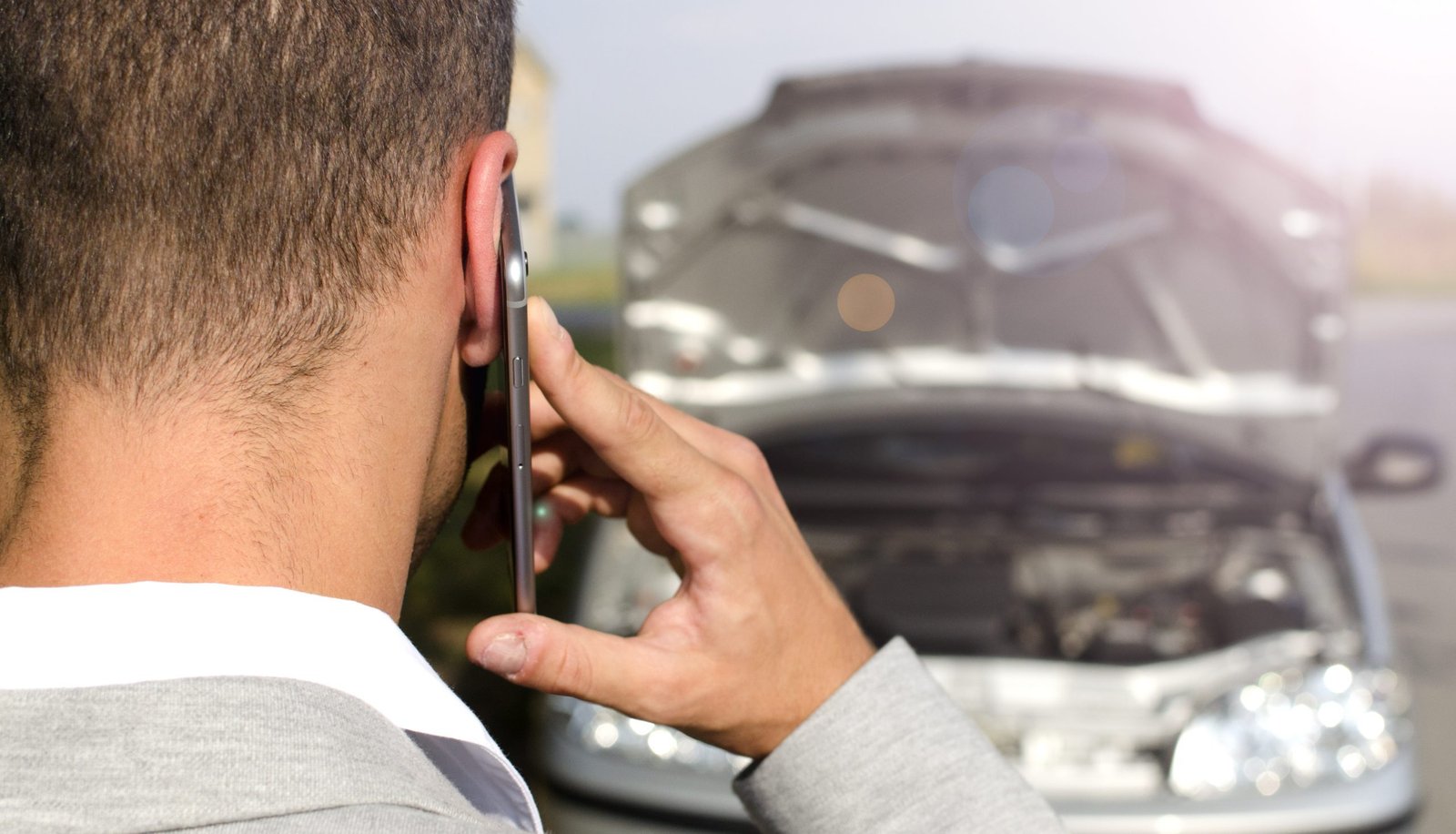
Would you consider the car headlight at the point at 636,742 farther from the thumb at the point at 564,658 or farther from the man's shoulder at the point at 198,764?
the man's shoulder at the point at 198,764

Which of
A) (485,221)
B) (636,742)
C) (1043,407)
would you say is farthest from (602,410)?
(1043,407)

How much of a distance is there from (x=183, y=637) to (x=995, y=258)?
2.70 meters

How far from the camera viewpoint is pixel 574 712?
2.69 metres

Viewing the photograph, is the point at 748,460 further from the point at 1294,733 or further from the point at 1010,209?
the point at 1010,209

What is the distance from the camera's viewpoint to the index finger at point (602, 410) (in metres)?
0.99

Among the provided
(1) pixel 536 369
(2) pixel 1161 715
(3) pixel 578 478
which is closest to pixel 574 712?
(2) pixel 1161 715

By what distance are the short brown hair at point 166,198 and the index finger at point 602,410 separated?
18 centimetres

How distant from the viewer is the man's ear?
3.00 feet

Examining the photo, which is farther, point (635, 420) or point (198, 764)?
point (635, 420)

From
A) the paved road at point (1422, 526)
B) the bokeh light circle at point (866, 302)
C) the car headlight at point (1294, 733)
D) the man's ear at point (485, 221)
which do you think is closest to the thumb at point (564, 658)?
the man's ear at point (485, 221)

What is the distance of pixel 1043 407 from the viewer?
3172 mm

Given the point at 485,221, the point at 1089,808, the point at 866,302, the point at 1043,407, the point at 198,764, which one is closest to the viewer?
the point at 198,764

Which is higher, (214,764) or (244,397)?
(244,397)

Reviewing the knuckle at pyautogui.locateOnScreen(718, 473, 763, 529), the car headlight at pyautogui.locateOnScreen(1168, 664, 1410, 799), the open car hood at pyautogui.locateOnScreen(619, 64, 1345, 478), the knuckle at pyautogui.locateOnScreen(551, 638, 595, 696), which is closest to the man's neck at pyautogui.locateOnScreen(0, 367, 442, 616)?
the knuckle at pyautogui.locateOnScreen(551, 638, 595, 696)
